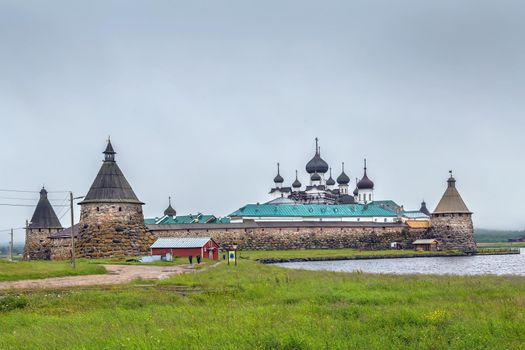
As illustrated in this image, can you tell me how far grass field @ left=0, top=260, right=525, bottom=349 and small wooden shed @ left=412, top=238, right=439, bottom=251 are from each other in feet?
161

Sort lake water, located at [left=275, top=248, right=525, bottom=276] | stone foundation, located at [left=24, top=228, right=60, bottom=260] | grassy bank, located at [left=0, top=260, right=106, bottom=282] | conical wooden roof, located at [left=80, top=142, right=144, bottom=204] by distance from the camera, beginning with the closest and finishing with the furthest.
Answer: grassy bank, located at [left=0, top=260, right=106, bottom=282] < lake water, located at [left=275, top=248, right=525, bottom=276] < conical wooden roof, located at [left=80, top=142, right=144, bottom=204] < stone foundation, located at [left=24, top=228, right=60, bottom=260]

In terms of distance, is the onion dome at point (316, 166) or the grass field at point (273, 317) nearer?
the grass field at point (273, 317)

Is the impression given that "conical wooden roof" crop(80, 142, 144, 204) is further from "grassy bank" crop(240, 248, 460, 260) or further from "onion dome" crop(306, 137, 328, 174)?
"onion dome" crop(306, 137, 328, 174)

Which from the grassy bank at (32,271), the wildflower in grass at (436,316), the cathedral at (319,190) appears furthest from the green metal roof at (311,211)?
the wildflower in grass at (436,316)

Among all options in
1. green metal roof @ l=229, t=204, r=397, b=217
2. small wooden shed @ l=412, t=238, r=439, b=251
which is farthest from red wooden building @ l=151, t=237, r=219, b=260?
green metal roof @ l=229, t=204, r=397, b=217

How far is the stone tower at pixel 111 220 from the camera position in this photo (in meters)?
45.8

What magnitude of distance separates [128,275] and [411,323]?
1757 centimetres

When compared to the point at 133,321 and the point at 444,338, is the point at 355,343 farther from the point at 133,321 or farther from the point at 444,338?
the point at 133,321

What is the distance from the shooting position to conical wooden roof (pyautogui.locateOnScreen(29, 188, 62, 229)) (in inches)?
2272

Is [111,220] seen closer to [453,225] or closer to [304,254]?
[304,254]

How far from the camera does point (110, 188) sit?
154ft

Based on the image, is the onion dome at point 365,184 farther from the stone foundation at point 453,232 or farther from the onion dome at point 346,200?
the stone foundation at point 453,232

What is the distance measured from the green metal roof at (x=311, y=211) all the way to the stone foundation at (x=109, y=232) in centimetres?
3257

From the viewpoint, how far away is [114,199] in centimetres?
4656
